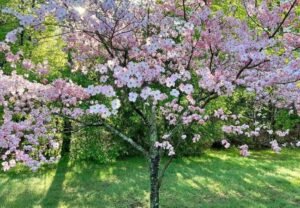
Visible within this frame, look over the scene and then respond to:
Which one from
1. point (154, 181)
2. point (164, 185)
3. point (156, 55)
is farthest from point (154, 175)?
point (164, 185)

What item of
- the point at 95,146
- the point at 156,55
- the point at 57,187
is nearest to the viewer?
the point at 156,55

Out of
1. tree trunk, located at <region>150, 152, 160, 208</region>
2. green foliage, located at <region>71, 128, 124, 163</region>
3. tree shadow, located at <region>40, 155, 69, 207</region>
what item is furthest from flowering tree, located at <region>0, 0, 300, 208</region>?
green foliage, located at <region>71, 128, 124, 163</region>

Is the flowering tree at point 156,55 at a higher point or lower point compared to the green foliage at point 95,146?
higher

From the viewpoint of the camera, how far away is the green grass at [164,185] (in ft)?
32.4

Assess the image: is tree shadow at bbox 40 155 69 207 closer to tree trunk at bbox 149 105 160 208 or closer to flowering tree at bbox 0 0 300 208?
flowering tree at bbox 0 0 300 208

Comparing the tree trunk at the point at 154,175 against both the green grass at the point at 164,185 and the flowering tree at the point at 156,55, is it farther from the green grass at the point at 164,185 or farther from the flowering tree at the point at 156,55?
the green grass at the point at 164,185

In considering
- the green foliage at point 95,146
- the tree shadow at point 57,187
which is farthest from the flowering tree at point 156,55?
the green foliage at point 95,146

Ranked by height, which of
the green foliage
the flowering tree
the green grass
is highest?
the flowering tree

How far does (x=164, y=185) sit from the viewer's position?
11344 mm

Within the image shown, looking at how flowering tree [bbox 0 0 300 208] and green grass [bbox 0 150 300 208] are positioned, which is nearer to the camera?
flowering tree [bbox 0 0 300 208]

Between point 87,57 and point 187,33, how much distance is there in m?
2.02

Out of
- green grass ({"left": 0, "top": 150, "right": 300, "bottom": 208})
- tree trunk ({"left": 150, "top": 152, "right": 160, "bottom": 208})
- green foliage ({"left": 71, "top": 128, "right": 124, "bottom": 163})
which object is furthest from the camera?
green foliage ({"left": 71, "top": 128, "right": 124, "bottom": 163})

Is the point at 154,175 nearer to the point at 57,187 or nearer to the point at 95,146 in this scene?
the point at 57,187

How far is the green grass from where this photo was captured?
32.4 ft
